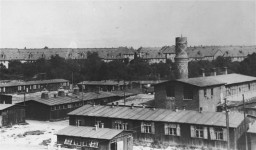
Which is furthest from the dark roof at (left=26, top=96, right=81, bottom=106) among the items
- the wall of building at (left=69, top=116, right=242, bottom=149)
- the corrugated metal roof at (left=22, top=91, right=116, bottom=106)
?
the wall of building at (left=69, top=116, right=242, bottom=149)

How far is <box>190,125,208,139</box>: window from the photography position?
3262 centimetres

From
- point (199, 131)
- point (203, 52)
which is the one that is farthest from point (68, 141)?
point (203, 52)

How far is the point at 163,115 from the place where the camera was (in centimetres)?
3631

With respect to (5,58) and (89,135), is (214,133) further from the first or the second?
(5,58)

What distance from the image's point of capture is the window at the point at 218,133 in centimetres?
3130

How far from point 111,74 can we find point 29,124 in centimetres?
5497

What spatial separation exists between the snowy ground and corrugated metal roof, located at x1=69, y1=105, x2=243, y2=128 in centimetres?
333

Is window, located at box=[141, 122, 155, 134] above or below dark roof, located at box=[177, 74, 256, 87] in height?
below

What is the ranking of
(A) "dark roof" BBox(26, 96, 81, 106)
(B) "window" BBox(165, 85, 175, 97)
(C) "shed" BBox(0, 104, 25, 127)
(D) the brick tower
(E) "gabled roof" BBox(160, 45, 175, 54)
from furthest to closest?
(E) "gabled roof" BBox(160, 45, 175, 54), (D) the brick tower, (A) "dark roof" BBox(26, 96, 81, 106), (C) "shed" BBox(0, 104, 25, 127), (B) "window" BBox(165, 85, 175, 97)

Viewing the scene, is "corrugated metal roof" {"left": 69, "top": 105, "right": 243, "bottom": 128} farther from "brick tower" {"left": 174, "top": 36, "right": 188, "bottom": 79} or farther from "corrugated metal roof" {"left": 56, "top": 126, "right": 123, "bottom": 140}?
"brick tower" {"left": 174, "top": 36, "right": 188, "bottom": 79}

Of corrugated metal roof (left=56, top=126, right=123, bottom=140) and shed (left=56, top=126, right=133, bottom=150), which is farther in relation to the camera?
corrugated metal roof (left=56, top=126, right=123, bottom=140)

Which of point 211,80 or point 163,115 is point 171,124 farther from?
point 211,80

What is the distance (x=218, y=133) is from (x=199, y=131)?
2.04 metres

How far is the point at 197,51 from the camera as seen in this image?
13100 centimetres
